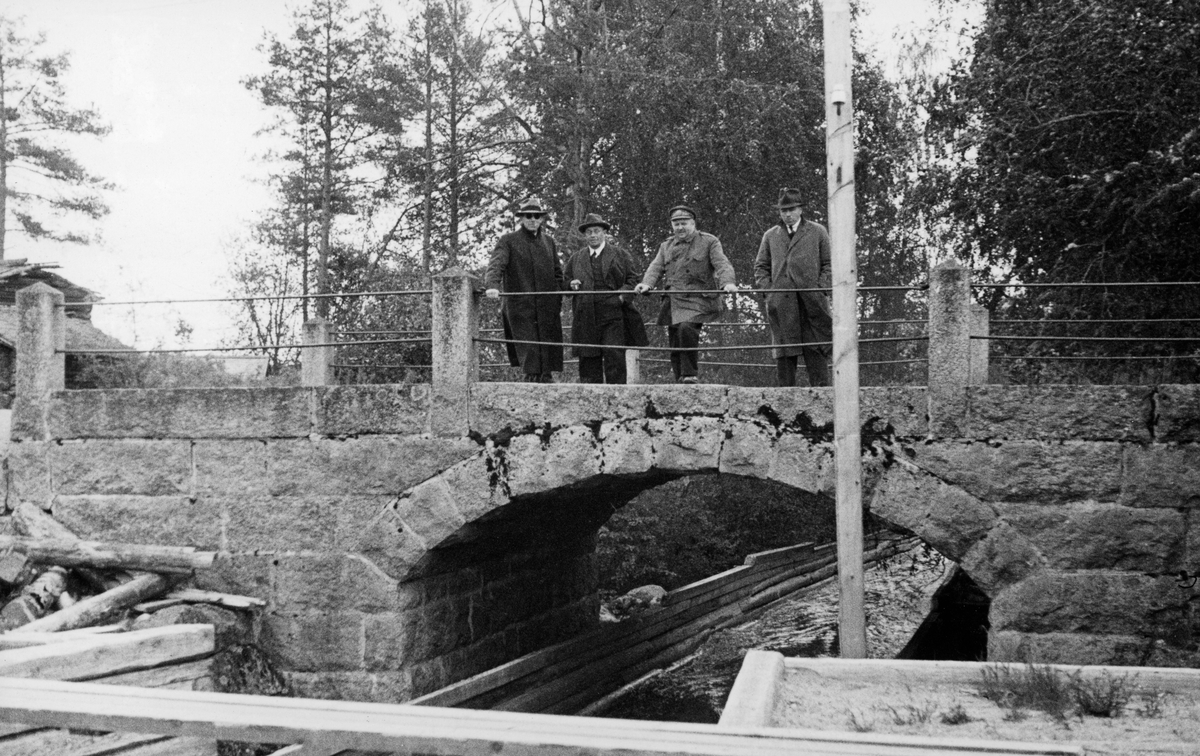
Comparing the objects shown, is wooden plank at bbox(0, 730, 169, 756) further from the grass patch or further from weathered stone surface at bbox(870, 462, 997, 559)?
weathered stone surface at bbox(870, 462, 997, 559)

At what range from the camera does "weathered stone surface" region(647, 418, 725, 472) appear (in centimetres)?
764

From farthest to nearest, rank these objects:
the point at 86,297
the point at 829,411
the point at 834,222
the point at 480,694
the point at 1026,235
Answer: the point at 86,297 < the point at 1026,235 < the point at 480,694 < the point at 829,411 < the point at 834,222

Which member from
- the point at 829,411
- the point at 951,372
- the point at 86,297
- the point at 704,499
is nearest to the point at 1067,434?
the point at 951,372

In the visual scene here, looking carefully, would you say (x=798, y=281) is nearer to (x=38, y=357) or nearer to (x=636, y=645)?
(x=636, y=645)

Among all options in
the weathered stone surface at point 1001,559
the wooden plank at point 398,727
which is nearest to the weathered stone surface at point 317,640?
the weathered stone surface at point 1001,559

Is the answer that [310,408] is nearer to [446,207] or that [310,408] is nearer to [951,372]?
[951,372]

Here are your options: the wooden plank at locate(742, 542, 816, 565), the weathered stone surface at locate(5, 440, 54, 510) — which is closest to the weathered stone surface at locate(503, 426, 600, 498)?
the weathered stone surface at locate(5, 440, 54, 510)

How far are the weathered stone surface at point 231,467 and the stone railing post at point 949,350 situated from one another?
4.68m

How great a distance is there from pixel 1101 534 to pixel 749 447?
2151mm

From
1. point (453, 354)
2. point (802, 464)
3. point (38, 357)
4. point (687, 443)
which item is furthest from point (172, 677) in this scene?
point (802, 464)

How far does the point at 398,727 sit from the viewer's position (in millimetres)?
2428

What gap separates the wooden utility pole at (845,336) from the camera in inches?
271

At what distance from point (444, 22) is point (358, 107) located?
2500mm

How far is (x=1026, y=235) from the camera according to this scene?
13141 mm
